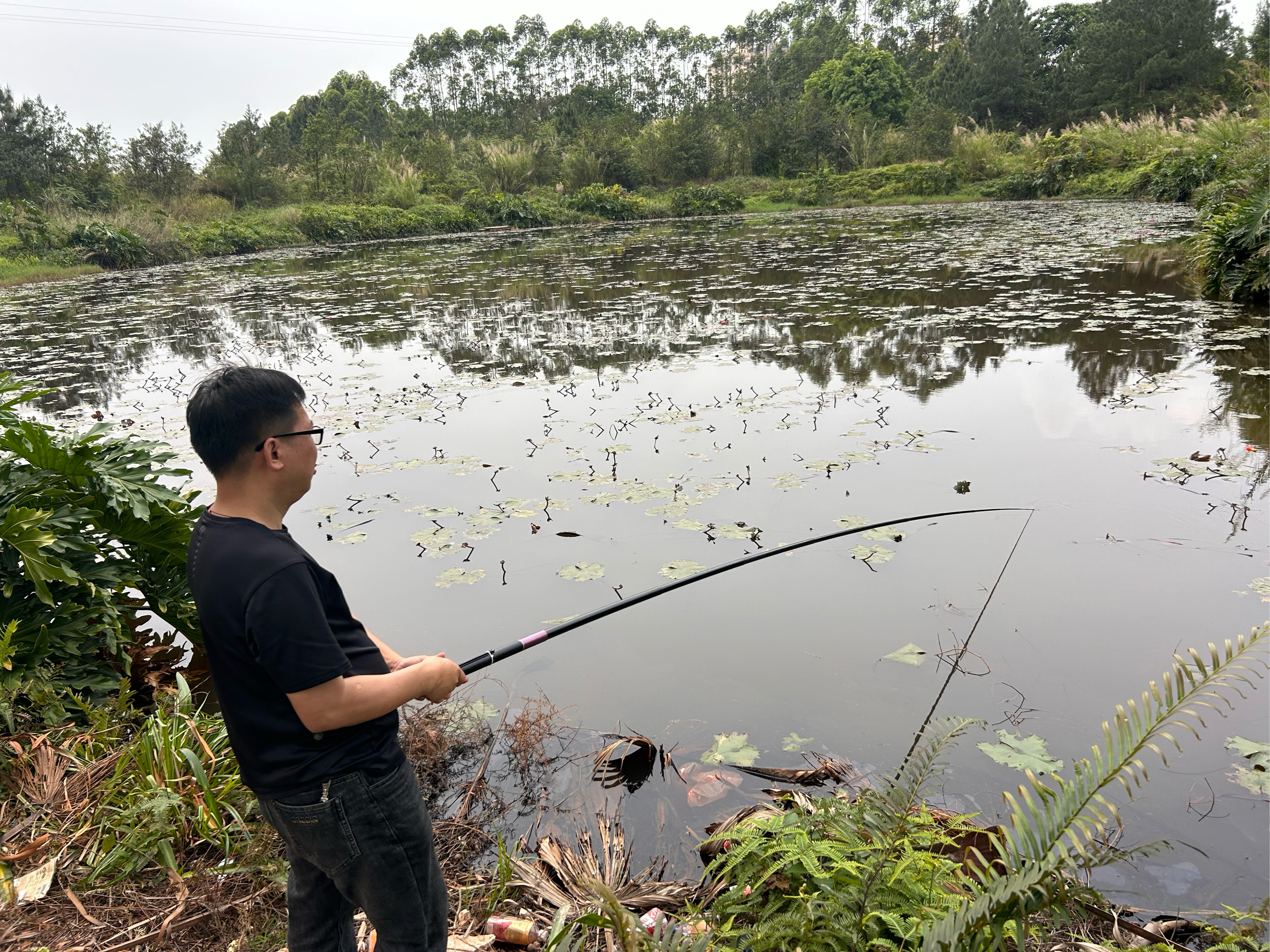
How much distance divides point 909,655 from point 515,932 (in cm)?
185

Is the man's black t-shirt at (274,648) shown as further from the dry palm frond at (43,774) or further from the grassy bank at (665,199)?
the grassy bank at (665,199)

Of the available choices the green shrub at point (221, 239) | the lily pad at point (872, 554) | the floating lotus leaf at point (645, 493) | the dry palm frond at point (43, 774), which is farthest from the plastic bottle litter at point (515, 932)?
the green shrub at point (221, 239)

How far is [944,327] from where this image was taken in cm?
837

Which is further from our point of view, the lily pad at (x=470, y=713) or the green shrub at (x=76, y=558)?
the lily pad at (x=470, y=713)

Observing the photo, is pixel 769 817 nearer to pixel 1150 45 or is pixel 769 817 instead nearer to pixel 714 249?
pixel 714 249

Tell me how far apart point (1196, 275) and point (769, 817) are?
37.1ft

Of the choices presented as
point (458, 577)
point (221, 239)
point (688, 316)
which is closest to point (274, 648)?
point (458, 577)

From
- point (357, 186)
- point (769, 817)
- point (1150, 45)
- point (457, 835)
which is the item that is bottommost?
point (457, 835)

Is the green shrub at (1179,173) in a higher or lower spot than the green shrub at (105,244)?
higher

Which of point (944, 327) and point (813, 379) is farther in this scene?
point (944, 327)

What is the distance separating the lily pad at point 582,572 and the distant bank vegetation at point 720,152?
1471 cm

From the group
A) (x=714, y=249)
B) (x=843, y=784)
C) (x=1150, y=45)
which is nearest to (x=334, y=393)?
(x=843, y=784)

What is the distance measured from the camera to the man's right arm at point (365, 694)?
129 centimetres

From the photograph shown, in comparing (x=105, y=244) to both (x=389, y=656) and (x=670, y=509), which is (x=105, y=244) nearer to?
(x=670, y=509)
